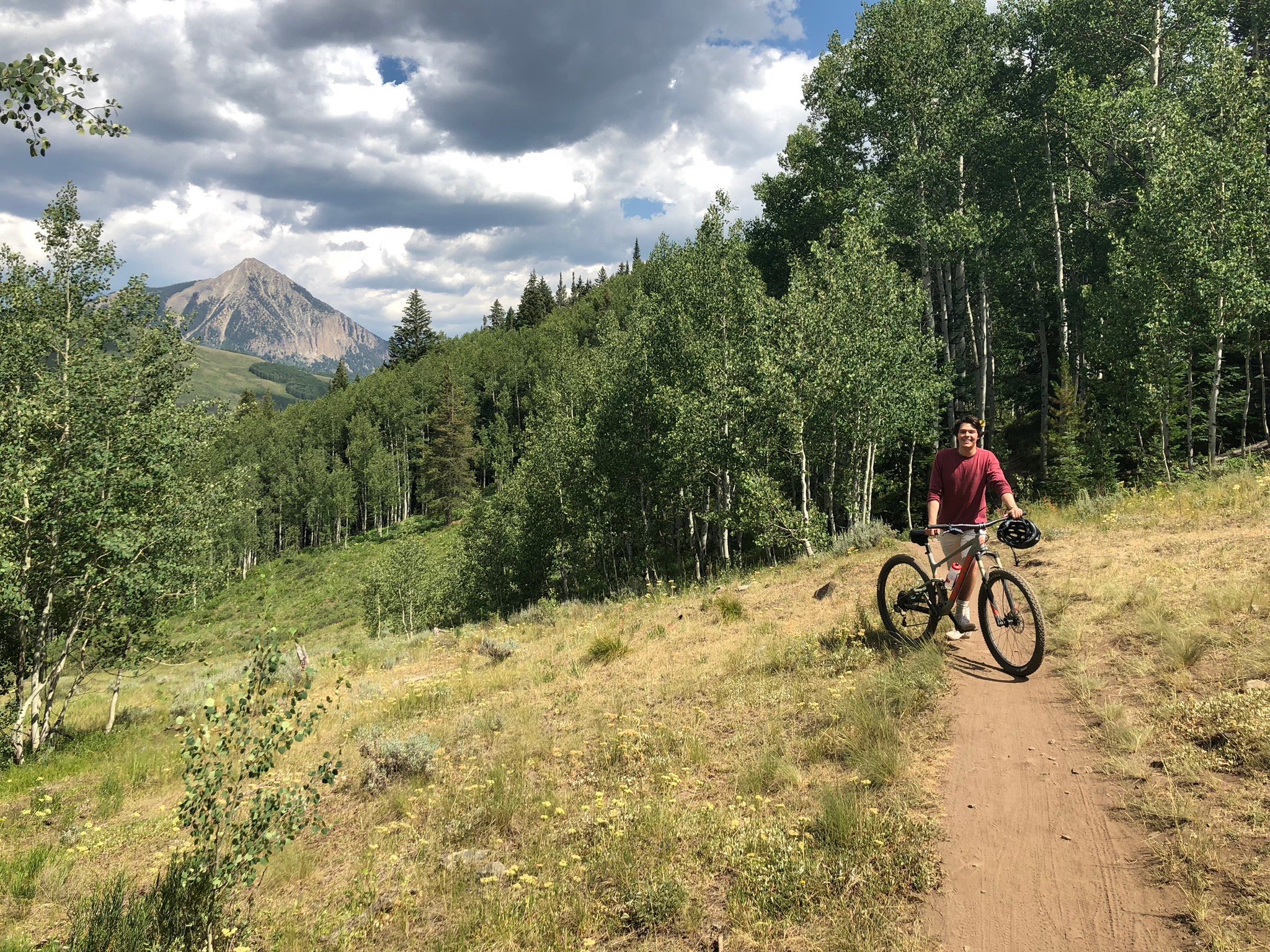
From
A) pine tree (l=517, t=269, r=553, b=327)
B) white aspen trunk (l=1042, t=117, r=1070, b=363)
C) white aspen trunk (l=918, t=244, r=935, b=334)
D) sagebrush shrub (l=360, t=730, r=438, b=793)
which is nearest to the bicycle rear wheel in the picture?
sagebrush shrub (l=360, t=730, r=438, b=793)

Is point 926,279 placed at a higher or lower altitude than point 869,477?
higher

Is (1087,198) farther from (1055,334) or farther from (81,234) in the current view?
(81,234)

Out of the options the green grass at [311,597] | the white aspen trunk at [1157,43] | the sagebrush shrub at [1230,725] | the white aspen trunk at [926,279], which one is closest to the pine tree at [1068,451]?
the white aspen trunk at [926,279]

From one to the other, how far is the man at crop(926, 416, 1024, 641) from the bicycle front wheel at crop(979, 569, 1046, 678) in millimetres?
331

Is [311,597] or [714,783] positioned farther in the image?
[311,597]

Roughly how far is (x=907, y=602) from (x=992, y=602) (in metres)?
1.31

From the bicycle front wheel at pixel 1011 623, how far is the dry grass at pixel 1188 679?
432 mm

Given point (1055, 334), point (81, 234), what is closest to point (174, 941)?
point (81, 234)

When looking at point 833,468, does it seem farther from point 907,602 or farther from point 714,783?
point 714,783

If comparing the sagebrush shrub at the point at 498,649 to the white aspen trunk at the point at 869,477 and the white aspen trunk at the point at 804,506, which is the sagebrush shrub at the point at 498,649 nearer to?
the white aspen trunk at the point at 804,506

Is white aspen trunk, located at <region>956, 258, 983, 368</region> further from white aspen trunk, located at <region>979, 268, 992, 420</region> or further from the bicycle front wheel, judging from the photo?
the bicycle front wheel

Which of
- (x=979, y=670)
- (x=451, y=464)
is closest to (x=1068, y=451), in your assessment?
(x=979, y=670)

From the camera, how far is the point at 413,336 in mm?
119875

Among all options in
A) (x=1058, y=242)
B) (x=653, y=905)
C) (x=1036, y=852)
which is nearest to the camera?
(x=1036, y=852)
